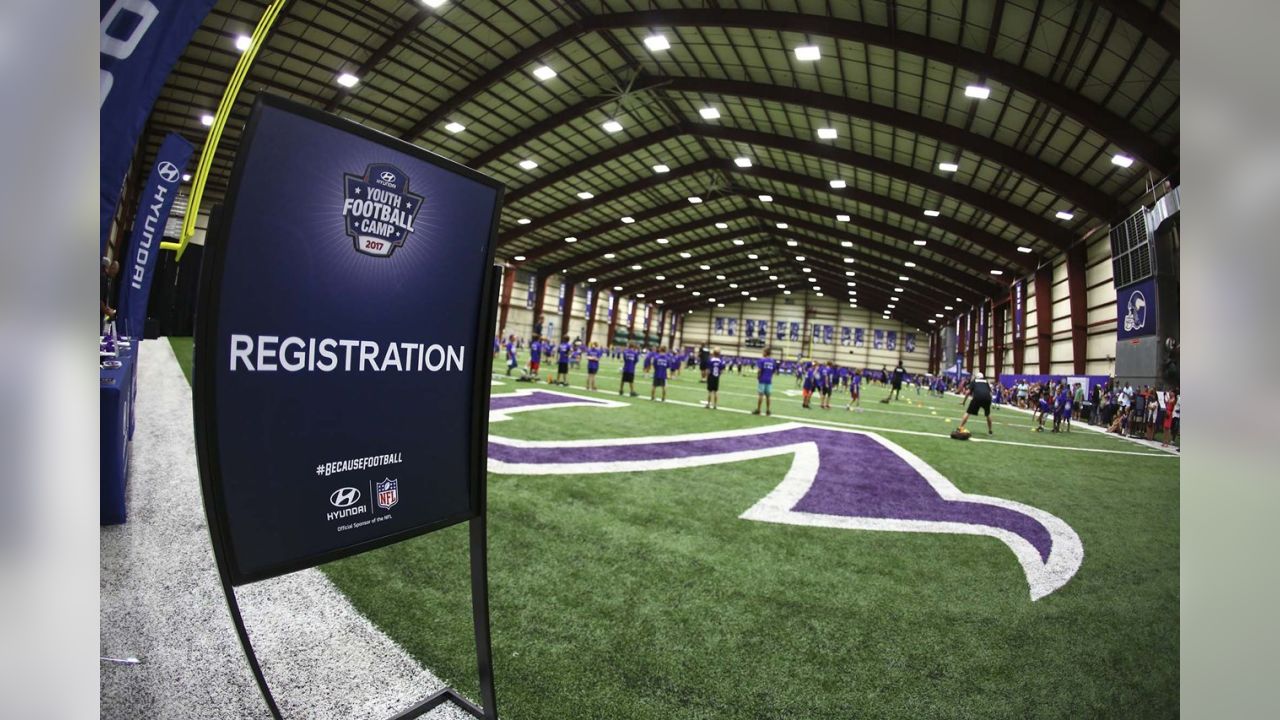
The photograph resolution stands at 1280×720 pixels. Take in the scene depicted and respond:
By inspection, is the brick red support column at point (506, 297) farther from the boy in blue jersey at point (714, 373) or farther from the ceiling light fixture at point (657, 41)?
the boy in blue jersey at point (714, 373)

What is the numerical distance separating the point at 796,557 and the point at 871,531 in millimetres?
1106

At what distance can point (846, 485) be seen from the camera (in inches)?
245

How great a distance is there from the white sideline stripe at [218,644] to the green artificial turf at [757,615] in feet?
0.54

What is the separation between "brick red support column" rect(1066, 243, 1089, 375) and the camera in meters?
25.0

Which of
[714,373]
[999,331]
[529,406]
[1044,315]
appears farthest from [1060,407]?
[999,331]

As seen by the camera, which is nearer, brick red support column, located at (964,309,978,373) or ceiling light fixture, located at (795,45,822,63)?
ceiling light fixture, located at (795,45,822,63)

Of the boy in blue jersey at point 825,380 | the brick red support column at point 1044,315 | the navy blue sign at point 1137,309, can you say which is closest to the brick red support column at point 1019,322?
the brick red support column at point 1044,315

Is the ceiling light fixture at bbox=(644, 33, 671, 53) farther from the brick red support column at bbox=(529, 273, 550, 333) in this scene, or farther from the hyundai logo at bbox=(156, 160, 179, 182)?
the brick red support column at bbox=(529, 273, 550, 333)

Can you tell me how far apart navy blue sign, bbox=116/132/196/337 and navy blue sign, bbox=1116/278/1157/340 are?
23.6m

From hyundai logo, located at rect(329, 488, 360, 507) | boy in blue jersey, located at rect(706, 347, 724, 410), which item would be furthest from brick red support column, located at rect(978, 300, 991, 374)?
hyundai logo, located at rect(329, 488, 360, 507)

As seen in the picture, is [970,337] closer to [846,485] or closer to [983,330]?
[983,330]

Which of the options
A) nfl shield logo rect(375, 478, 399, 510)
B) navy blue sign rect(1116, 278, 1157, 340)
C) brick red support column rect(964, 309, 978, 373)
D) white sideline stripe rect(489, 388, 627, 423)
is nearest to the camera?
nfl shield logo rect(375, 478, 399, 510)
